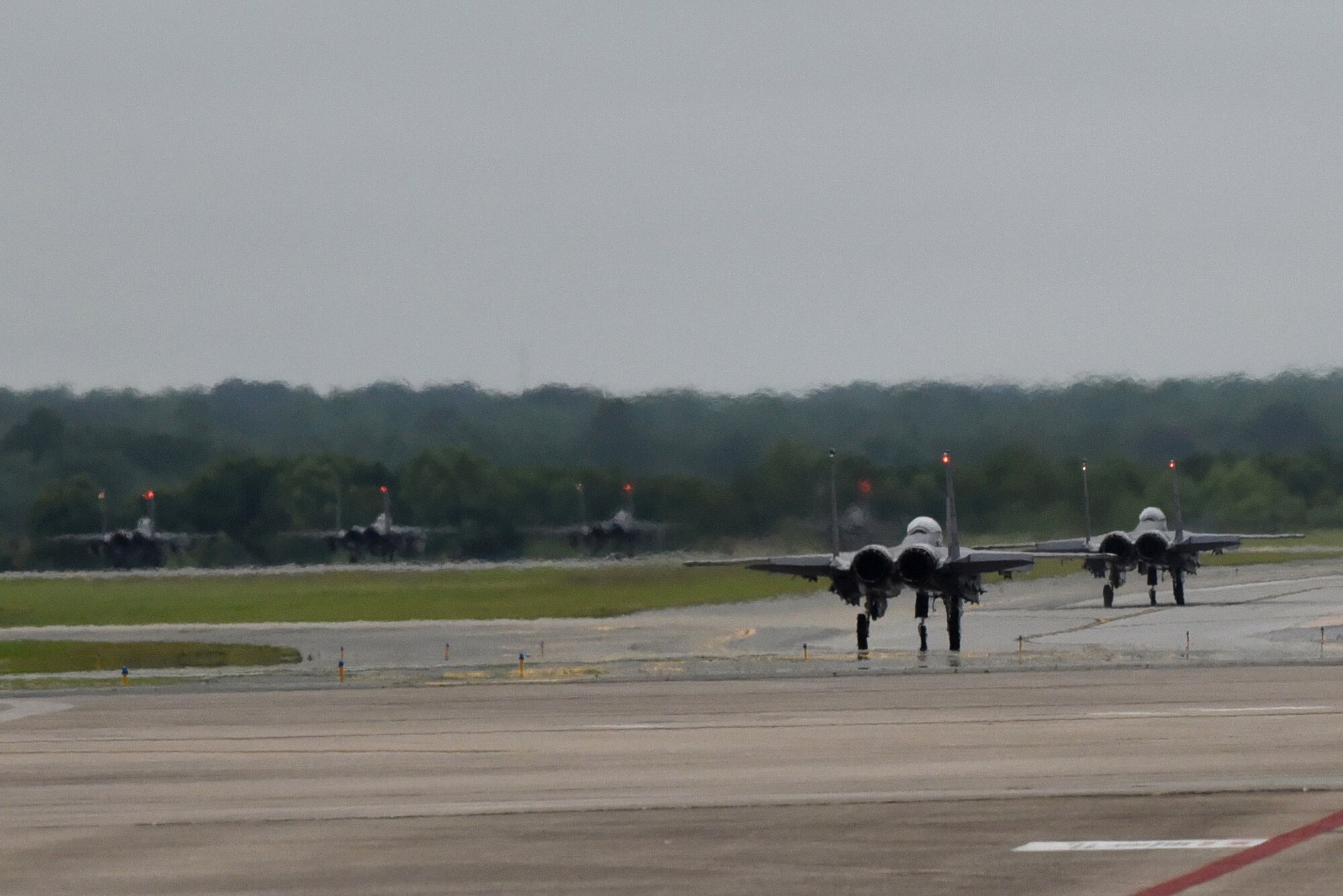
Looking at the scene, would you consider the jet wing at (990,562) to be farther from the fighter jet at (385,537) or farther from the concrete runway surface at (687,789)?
the fighter jet at (385,537)

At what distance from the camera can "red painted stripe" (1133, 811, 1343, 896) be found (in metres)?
14.4

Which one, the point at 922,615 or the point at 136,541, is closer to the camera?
the point at 922,615

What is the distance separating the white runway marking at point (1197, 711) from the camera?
27562 millimetres

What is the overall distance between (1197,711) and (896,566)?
16.1 m

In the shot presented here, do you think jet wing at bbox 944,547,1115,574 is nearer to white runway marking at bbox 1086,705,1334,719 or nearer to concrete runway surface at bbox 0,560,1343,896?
concrete runway surface at bbox 0,560,1343,896

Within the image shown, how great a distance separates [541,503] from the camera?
3063 inches

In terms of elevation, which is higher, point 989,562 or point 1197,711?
point 989,562

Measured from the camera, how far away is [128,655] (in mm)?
50844

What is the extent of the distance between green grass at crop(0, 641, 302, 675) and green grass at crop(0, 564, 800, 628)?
9201mm

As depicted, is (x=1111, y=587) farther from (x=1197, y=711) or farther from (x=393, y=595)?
(x=1197, y=711)

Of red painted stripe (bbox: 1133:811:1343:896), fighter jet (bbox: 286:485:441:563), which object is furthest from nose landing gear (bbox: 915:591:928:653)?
fighter jet (bbox: 286:485:441:563)

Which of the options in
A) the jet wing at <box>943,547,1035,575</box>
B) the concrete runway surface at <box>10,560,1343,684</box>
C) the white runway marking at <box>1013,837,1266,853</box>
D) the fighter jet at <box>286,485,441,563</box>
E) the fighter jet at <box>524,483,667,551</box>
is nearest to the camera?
the white runway marking at <box>1013,837,1266,853</box>

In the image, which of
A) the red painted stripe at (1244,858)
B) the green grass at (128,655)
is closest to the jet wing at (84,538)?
the green grass at (128,655)

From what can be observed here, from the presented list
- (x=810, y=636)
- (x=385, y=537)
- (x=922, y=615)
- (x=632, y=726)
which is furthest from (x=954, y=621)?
(x=385, y=537)
